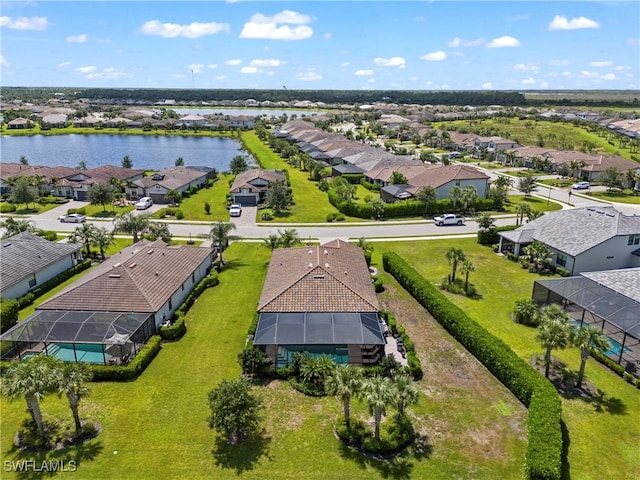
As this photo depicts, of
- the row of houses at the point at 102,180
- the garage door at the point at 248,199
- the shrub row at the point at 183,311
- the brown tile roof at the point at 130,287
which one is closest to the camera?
the brown tile roof at the point at 130,287

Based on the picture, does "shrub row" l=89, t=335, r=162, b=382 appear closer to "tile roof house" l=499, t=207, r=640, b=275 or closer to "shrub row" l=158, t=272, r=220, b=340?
"shrub row" l=158, t=272, r=220, b=340


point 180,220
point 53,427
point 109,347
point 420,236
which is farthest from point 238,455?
point 180,220

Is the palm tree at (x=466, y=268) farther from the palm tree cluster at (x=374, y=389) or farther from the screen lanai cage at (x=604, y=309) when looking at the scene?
the palm tree cluster at (x=374, y=389)

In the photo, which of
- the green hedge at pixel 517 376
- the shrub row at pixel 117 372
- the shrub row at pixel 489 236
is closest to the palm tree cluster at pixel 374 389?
the green hedge at pixel 517 376

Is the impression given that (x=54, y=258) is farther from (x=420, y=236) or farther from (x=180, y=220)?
(x=420, y=236)

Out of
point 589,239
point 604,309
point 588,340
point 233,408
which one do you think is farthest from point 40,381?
point 589,239

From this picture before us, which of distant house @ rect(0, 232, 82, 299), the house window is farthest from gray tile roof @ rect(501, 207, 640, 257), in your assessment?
distant house @ rect(0, 232, 82, 299)
